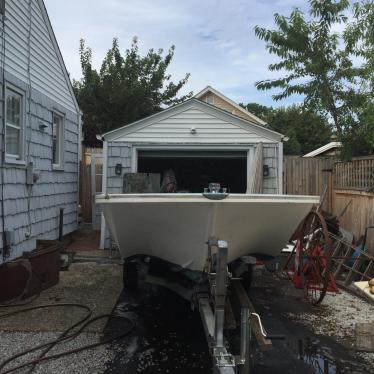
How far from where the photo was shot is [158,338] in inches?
183

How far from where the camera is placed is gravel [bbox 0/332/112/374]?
12.4 ft

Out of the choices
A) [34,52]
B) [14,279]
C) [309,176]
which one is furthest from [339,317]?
[34,52]

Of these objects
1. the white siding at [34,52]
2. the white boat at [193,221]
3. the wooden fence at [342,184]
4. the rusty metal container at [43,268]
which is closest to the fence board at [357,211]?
the wooden fence at [342,184]

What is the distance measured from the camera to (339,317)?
5.38 metres

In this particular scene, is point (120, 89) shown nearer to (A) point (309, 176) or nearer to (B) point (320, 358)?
→ (A) point (309, 176)

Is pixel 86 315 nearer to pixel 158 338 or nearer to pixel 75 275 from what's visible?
pixel 158 338

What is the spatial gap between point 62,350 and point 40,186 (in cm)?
485

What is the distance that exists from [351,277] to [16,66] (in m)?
6.50

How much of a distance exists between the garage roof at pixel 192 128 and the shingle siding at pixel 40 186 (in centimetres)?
134

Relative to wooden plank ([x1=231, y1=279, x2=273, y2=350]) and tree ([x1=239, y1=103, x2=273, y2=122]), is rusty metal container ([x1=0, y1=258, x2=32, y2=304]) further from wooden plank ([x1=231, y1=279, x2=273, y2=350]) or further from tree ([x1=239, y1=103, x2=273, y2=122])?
tree ([x1=239, y1=103, x2=273, y2=122])

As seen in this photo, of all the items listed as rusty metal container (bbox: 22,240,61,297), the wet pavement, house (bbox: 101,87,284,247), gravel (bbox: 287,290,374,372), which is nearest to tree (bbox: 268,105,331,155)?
house (bbox: 101,87,284,247)

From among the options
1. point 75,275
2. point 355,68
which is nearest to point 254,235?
point 75,275

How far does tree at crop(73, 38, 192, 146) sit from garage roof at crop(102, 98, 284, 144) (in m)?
11.0

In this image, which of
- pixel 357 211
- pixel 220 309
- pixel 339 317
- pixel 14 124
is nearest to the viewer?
pixel 220 309
